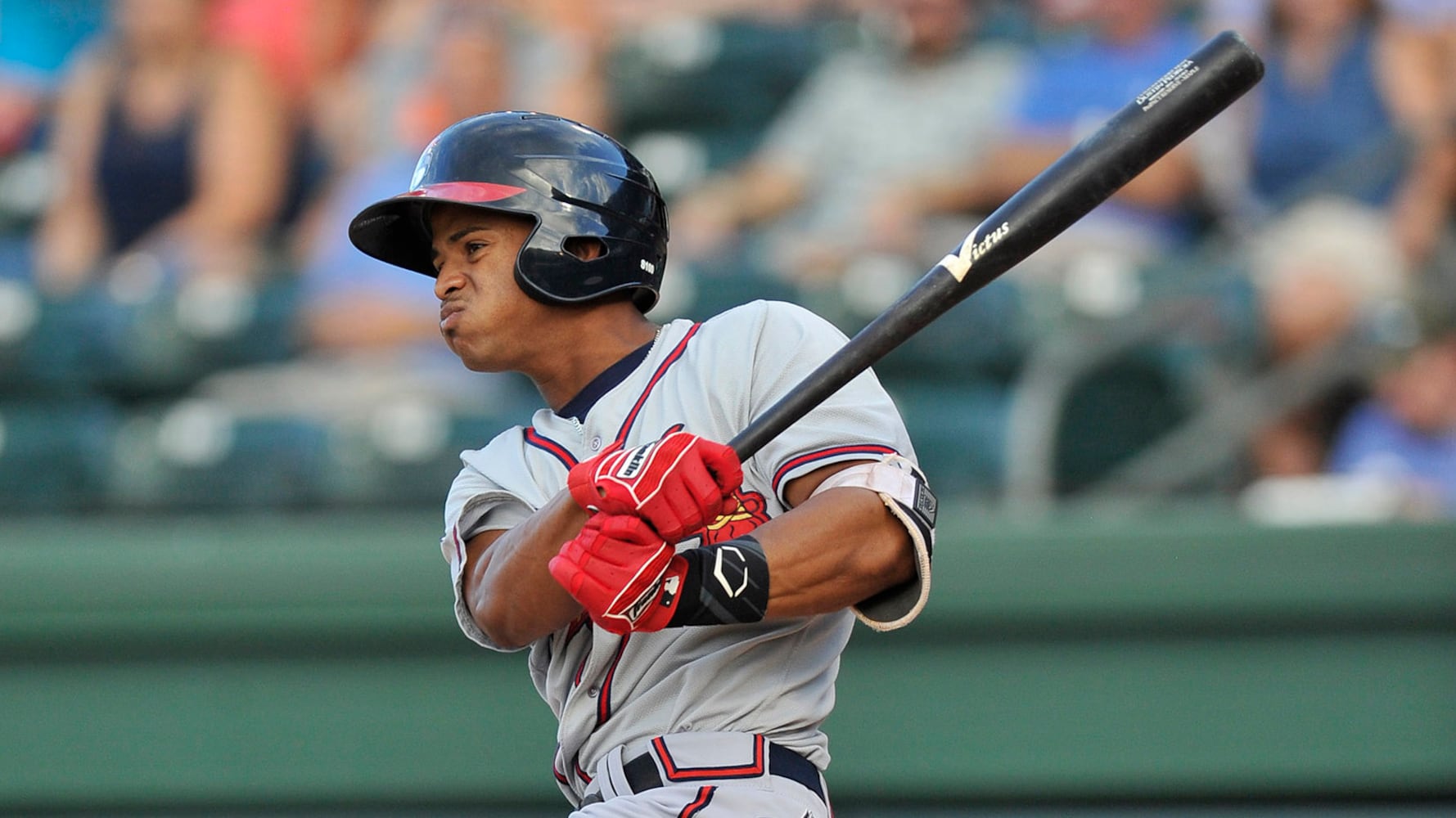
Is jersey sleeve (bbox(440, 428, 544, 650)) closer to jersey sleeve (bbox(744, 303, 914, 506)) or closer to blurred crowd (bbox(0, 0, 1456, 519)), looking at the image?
jersey sleeve (bbox(744, 303, 914, 506))

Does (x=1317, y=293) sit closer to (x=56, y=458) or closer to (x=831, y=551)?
(x=831, y=551)

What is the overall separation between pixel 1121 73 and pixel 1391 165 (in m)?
0.75

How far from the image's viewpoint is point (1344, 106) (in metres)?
4.13

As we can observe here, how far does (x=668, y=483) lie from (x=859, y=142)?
3.13 meters

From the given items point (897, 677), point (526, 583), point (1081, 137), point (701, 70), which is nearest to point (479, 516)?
point (526, 583)

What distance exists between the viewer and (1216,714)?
3.38 metres

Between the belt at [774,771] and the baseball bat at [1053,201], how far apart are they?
348mm

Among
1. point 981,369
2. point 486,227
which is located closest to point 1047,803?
point 981,369

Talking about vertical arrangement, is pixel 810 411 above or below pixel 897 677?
below

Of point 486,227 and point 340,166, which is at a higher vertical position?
point 340,166

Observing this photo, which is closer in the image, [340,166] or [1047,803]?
[1047,803]

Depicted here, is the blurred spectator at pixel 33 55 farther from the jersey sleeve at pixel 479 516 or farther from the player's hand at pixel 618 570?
the player's hand at pixel 618 570

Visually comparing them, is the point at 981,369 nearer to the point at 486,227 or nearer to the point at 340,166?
the point at 340,166

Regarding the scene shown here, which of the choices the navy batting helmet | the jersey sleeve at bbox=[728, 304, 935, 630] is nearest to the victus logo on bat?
the jersey sleeve at bbox=[728, 304, 935, 630]
